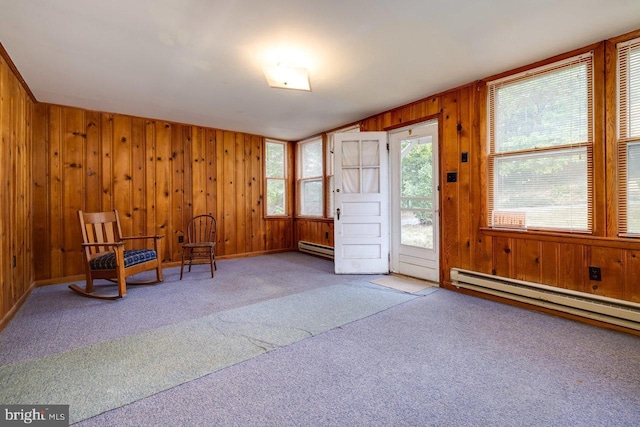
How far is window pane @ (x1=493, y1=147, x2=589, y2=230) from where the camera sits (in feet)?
8.35

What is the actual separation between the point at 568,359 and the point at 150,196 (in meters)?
5.20

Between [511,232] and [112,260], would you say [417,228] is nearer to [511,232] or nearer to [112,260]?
[511,232]

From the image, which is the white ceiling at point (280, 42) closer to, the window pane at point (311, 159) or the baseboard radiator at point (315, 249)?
the window pane at point (311, 159)

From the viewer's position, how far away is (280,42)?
92.8 inches

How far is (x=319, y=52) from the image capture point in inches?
99.7

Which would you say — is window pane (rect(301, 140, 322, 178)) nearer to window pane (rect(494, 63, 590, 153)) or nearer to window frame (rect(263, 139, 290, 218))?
window frame (rect(263, 139, 290, 218))

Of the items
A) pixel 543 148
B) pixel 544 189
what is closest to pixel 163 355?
pixel 544 189

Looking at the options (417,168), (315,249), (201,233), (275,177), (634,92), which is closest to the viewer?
(634,92)

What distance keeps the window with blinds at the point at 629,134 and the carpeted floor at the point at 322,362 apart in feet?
3.12

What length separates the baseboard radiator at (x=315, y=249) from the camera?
528cm

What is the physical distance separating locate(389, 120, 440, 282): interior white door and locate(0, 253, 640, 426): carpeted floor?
0.84 meters

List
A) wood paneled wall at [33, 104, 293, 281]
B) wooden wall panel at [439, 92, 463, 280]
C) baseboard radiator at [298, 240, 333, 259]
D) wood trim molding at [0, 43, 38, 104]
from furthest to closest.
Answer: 1. baseboard radiator at [298, 240, 333, 259]
2. wood paneled wall at [33, 104, 293, 281]
3. wooden wall panel at [439, 92, 463, 280]
4. wood trim molding at [0, 43, 38, 104]

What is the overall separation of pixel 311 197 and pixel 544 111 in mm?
3882

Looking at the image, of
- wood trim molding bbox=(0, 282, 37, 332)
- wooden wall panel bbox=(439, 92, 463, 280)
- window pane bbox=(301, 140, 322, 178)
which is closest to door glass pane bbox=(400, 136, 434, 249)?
wooden wall panel bbox=(439, 92, 463, 280)
